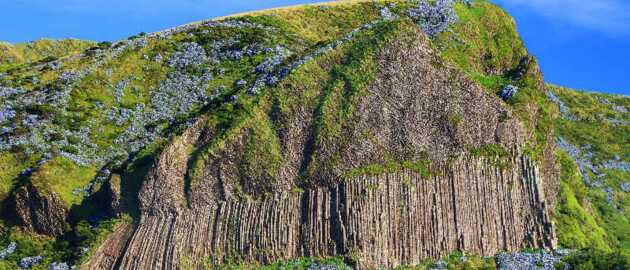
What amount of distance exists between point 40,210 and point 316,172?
80.9 ft

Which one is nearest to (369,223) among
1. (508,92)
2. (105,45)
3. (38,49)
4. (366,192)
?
(366,192)

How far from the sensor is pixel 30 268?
199ft

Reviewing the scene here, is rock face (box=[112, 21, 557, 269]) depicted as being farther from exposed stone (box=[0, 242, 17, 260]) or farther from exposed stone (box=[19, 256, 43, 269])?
exposed stone (box=[0, 242, 17, 260])

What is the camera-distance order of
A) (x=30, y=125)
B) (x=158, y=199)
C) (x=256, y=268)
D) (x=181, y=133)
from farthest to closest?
(x=30, y=125) → (x=181, y=133) → (x=158, y=199) → (x=256, y=268)

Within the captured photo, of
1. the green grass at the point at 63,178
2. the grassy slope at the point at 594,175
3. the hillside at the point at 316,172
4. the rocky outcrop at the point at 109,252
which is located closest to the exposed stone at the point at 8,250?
the hillside at the point at 316,172

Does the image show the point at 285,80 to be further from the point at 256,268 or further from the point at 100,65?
the point at 100,65

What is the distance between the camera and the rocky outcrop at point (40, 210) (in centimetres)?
6400

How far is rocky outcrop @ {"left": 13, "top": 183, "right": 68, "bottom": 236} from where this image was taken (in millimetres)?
64000

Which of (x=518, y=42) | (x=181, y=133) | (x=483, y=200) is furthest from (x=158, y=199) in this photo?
(x=518, y=42)

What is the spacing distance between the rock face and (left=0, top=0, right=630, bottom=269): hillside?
11 centimetres

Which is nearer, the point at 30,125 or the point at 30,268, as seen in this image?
the point at 30,268

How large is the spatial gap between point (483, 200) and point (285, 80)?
20294mm

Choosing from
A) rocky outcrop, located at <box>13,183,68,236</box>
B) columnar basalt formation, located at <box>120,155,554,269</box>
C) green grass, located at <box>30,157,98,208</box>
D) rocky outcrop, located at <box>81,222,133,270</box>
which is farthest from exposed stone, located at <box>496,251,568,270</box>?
rocky outcrop, located at <box>13,183,68,236</box>

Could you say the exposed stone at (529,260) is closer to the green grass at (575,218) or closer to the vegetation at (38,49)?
the green grass at (575,218)
